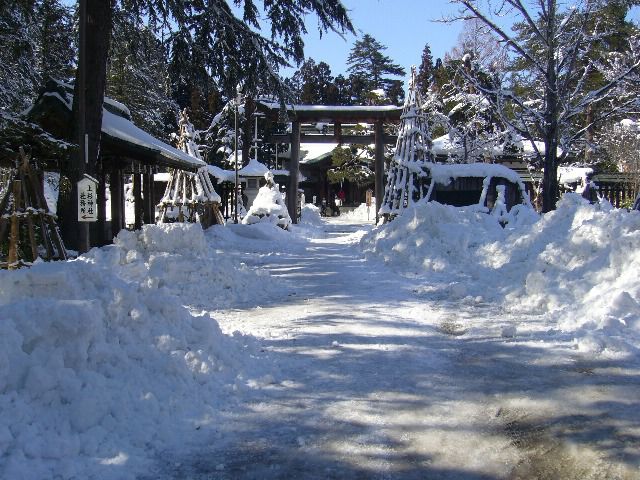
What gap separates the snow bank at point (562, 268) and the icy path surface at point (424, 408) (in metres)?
0.46

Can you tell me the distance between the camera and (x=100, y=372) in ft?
13.1

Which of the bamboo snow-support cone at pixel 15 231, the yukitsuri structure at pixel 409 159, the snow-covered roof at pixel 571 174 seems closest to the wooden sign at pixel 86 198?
the bamboo snow-support cone at pixel 15 231

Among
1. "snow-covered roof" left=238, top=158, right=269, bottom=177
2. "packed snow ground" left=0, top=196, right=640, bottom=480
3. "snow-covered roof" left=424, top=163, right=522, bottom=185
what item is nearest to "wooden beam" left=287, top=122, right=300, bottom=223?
"snow-covered roof" left=238, top=158, right=269, bottom=177

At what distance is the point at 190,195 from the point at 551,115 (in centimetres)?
1611

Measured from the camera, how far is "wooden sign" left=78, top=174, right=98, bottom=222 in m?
9.74

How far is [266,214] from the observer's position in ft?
81.0

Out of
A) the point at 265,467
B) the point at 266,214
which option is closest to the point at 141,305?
the point at 265,467

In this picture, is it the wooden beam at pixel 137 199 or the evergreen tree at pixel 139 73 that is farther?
the wooden beam at pixel 137 199

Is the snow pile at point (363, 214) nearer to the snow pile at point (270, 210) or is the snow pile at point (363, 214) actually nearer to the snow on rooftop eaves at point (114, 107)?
the snow pile at point (270, 210)

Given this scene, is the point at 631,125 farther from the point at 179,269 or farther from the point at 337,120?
the point at 179,269

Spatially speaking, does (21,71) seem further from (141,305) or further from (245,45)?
(141,305)

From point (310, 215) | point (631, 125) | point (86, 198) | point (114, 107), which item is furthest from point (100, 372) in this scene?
point (310, 215)

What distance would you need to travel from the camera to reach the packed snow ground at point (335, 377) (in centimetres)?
338

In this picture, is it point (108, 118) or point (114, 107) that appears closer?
point (108, 118)
